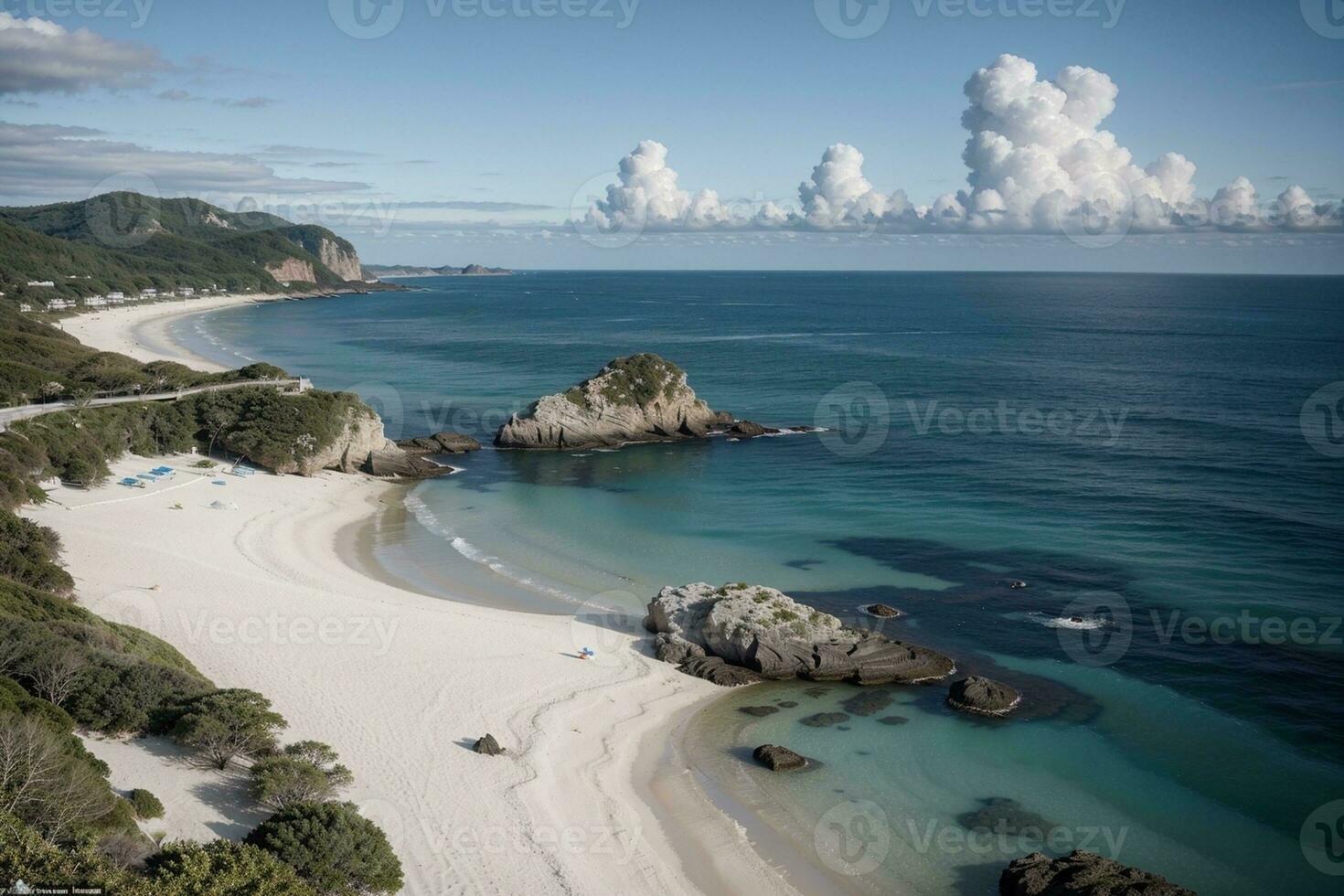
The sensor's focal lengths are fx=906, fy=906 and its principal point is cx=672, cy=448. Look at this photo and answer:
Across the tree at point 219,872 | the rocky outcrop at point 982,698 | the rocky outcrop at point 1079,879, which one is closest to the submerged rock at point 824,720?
the rocky outcrop at point 982,698

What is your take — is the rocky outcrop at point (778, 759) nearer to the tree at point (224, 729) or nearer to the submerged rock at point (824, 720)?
the submerged rock at point (824, 720)

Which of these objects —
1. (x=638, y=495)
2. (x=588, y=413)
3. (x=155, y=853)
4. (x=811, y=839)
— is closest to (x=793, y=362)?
(x=588, y=413)

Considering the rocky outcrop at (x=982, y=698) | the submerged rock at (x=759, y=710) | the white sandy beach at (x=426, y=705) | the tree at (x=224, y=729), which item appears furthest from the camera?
the submerged rock at (x=759, y=710)

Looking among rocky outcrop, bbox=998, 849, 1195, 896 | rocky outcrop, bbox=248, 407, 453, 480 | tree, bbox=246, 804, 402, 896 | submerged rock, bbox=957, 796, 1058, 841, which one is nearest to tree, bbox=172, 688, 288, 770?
tree, bbox=246, 804, 402, 896

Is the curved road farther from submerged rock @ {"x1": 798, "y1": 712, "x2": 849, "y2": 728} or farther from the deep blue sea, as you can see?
submerged rock @ {"x1": 798, "y1": 712, "x2": 849, "y2": 728}

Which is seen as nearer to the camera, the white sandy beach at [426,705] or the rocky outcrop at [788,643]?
the white sandy beach at [426,705]

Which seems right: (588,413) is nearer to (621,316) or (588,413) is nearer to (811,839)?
(811,839)
